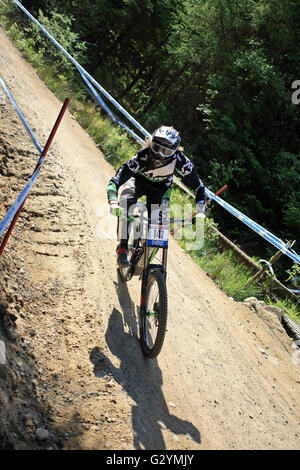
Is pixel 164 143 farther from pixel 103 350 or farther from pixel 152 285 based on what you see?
pixel 103 350

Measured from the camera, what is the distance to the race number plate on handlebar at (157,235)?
14.5ft

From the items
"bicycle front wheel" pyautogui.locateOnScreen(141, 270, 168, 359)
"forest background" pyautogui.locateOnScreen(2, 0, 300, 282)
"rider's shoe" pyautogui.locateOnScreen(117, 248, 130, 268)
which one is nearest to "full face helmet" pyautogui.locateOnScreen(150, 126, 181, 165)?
"rider's shoe" pyautogui.locateOnScreen(117, 248, 130, 268)

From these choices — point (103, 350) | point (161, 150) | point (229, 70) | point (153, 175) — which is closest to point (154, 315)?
point (103, 350)

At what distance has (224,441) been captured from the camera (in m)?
3.95

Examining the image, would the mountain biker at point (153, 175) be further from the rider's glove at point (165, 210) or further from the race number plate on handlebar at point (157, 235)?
the race number plate on handlebar at point (157, 235)

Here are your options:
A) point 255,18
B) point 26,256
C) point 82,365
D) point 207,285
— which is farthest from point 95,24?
point 82,365

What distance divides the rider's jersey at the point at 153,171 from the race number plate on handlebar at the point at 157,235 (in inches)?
28.1

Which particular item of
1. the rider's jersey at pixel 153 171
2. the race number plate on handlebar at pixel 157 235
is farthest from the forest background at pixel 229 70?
the race number plate on handlebar at pixel 157 235

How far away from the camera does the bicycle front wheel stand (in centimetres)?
413

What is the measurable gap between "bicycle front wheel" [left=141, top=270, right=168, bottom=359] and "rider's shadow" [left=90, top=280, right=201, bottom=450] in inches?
6.5

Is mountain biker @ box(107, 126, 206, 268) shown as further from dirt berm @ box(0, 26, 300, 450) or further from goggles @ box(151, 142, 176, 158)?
dirt berm @ box(0, 26, 300, 450)

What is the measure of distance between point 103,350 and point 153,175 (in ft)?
7.35
